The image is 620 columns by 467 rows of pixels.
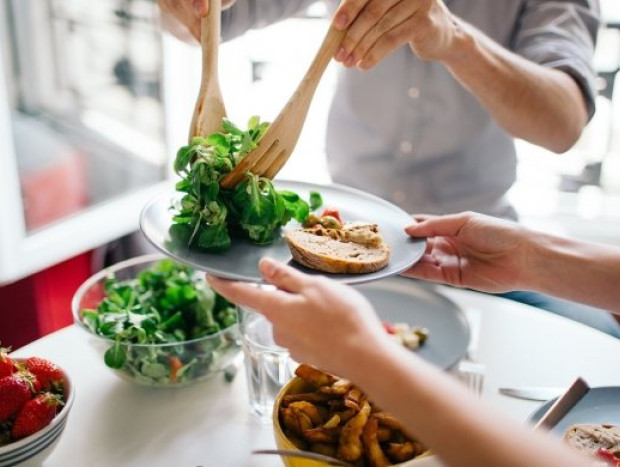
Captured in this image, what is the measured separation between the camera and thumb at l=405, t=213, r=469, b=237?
104 centimetres

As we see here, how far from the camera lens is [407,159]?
1.66 m

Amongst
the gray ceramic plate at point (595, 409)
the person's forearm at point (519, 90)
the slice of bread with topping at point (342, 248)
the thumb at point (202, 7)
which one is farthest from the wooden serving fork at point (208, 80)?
the gray ceramic plate at point (595, 409)

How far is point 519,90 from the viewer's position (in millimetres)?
1411

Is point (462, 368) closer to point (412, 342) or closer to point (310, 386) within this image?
point (412, 342)

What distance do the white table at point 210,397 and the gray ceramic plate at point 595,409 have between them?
0.08m

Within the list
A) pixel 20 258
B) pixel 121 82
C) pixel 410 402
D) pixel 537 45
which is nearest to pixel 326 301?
pixel 410 402

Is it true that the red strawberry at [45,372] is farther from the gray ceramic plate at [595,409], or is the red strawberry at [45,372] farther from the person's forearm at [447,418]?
the gray ceramic plate at [595,409]

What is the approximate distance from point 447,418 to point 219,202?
0.46 metres

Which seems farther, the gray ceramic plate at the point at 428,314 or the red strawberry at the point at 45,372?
the gray ceramic plate at the point at 428,314

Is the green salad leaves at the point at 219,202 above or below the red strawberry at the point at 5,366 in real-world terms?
above

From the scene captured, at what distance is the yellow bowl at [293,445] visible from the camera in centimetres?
76

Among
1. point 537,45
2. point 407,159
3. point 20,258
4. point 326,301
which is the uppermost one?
point 537,45

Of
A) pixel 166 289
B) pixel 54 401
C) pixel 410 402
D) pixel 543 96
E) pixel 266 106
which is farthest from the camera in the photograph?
pixel 266 106

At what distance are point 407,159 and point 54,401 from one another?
41.1 inches
